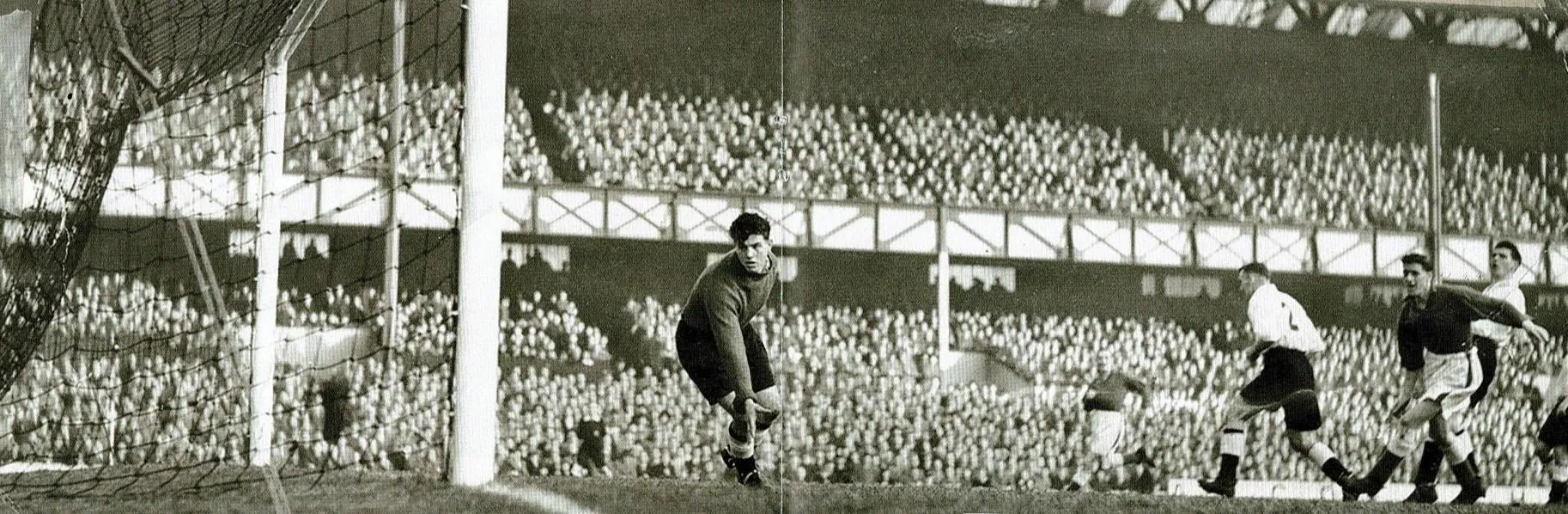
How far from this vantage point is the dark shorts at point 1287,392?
2.57 meters

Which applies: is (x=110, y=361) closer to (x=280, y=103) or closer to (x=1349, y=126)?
(x=280, y=103)

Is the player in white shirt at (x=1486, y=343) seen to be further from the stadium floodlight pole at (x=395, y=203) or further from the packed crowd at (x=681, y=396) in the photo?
the stadium floodlight pole at (x=395, y=203)

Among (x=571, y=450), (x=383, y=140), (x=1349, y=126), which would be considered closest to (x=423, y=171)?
A: (x=383, y=140)

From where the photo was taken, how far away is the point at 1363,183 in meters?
Answer: 2.57

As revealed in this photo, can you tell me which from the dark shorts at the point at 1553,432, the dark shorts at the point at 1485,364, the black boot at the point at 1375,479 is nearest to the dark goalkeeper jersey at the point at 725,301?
the black boot at the point at 1375,479

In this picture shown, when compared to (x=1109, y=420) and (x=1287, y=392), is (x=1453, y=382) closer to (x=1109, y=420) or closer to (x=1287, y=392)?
(x=1287, y=392)

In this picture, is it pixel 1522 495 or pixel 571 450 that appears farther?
pixel 1522 495

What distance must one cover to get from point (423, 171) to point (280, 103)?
0.35 m

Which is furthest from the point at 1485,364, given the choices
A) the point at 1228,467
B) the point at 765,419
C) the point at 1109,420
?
the point at 765,419

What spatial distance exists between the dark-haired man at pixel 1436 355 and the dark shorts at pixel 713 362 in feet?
4.44

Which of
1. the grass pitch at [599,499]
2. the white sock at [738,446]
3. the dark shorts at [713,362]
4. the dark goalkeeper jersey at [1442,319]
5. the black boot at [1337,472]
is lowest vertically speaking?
the grass pitch at [599,499]

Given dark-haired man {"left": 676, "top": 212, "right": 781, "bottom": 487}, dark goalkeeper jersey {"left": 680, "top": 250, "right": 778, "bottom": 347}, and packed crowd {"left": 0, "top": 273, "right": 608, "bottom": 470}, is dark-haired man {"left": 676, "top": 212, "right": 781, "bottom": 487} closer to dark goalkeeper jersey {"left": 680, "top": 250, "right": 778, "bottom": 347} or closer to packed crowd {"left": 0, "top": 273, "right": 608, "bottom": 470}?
dark goalkeeper jersey {"left": 680, "top": 250, "right": 778, "bottom": 347}

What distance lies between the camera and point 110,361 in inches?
101

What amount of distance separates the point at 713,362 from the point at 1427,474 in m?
1.56
